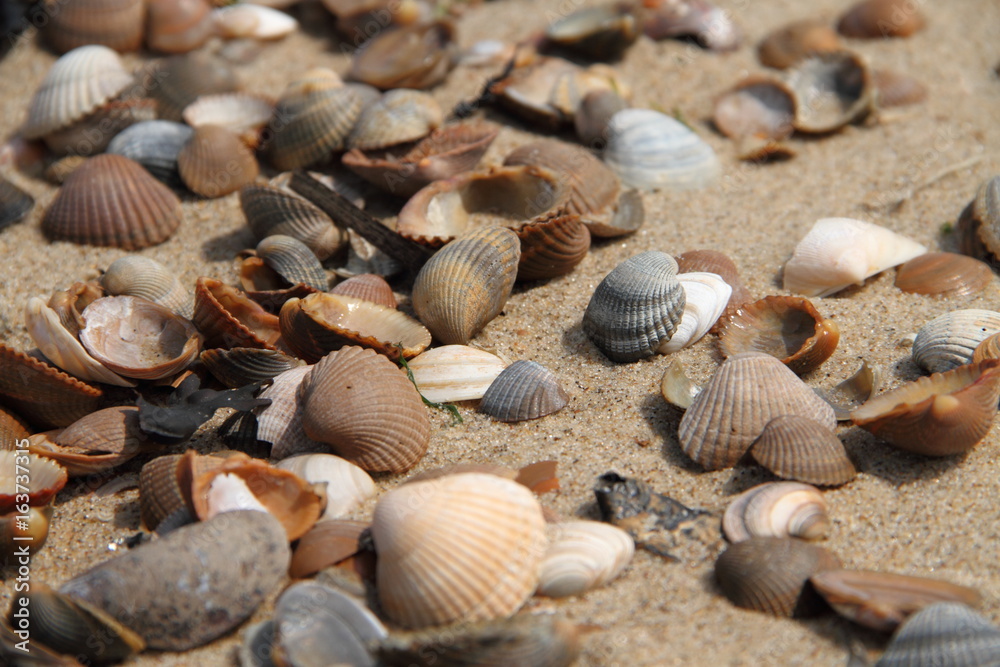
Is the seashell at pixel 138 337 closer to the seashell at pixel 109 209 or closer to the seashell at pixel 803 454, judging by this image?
the seashell at pixel 109 209

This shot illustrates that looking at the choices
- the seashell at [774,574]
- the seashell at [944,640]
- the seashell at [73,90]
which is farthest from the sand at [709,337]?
the seashell at [73,90]

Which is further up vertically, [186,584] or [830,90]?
[830,90]

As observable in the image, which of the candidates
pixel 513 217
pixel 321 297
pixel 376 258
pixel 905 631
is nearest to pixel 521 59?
pixel 513 217

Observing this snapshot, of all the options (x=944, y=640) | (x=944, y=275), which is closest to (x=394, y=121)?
(x=944, y=275)

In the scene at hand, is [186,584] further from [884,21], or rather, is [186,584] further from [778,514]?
[884,21]

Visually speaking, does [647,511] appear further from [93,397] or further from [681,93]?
[681,93]

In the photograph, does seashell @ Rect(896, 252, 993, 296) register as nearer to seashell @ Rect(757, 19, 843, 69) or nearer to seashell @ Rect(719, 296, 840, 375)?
seashell @ Rect(719, 296, 840, 375)

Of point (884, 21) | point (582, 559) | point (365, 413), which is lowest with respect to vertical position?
point (582, 559)
